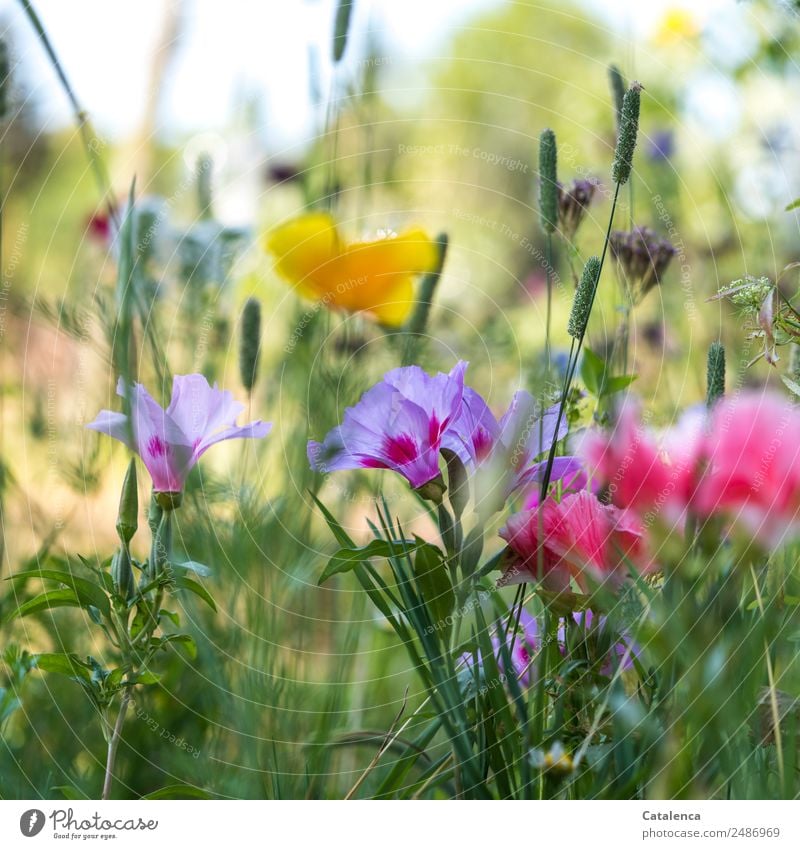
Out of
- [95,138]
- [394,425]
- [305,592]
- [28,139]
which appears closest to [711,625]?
[394,425]

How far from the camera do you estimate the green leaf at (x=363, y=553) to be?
12.7 inches

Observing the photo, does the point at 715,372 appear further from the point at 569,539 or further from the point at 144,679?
the point at 144,679

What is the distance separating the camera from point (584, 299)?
1.07 feet

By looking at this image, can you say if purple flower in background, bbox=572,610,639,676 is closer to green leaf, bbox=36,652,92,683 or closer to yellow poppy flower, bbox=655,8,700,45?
green leaf, bbox=36,652,92,683

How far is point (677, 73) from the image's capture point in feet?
2.59

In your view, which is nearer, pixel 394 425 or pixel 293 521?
pixel 394 425

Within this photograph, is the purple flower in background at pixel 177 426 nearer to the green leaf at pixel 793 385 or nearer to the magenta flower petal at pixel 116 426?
the magenta flower petal at pixel 116 426

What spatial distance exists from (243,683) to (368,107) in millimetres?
380

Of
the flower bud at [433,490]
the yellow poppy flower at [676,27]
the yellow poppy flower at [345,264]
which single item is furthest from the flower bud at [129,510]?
the yellow poppy flower at [676,27]

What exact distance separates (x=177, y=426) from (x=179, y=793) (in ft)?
0.50

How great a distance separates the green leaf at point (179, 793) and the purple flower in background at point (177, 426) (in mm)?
116

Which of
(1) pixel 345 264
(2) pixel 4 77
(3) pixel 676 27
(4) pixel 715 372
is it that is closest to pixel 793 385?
(4) pixel 715 372

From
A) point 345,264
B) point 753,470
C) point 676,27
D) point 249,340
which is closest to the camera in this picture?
point 753,470

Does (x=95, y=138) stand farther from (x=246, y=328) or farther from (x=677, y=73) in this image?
(x=677, y=73)
